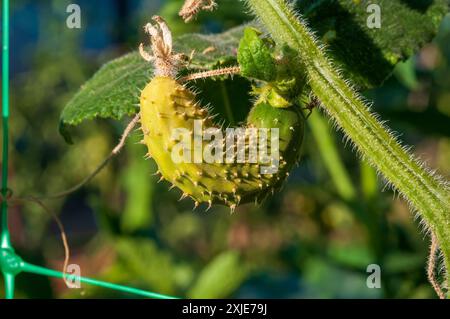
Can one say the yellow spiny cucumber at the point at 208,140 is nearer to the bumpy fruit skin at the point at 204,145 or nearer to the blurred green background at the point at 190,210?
the bumpy fruit skin at the point at 204,145

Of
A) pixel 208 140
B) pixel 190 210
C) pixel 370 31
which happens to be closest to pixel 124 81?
pixel 208 140

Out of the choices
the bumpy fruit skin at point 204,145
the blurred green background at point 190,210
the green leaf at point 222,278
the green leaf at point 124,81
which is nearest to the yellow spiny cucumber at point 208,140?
the bumpy fruit skin at point 204,145

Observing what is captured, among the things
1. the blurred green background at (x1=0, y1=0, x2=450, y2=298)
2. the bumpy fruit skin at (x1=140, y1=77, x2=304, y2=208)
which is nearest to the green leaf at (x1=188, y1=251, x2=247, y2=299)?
the blurred green background at (x1=0, y1=0, x2=450, y2=298)

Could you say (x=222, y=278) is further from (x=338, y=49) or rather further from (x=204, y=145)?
(x=204, y=145)

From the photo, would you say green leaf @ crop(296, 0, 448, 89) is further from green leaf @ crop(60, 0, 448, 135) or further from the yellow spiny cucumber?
the yellow spiny cucumber
